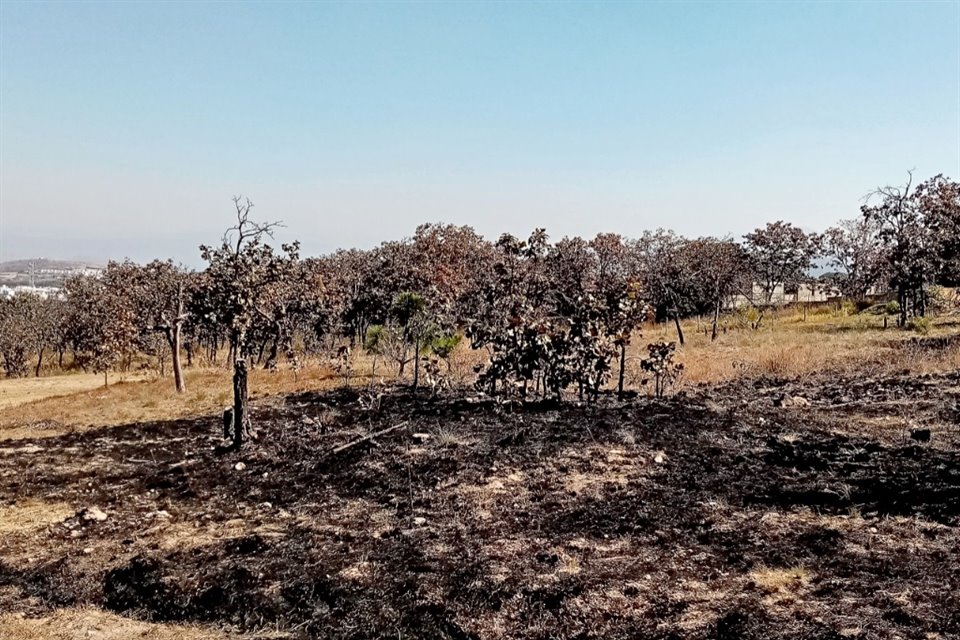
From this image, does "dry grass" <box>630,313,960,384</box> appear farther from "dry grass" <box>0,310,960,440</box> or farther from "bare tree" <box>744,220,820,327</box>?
"bare tree" <box>744,220,820,327</box>

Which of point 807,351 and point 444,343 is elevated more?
point 444,343

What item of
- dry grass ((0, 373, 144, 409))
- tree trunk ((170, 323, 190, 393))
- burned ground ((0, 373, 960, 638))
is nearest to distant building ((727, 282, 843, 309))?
burned ground ((0, 373, 960, 638))

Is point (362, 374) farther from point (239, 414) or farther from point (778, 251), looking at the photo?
point (778, 251)

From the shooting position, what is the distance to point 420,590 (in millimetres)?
5309

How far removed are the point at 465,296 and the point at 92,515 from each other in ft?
42.1

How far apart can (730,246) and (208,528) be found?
36480 mm

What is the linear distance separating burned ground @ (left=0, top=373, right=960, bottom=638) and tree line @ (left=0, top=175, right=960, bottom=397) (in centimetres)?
177

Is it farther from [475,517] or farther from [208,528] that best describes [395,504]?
[208,528]

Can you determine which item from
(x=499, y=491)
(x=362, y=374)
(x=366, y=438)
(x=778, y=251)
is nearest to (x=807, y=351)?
(x=362, y=374)

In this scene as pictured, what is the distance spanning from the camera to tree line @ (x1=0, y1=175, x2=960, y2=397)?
11.9 metres

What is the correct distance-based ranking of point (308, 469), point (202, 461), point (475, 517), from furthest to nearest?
point (202, 461) → point (308, 469) → point (475, 517)

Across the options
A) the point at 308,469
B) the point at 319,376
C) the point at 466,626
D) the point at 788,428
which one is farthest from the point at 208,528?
the point at 319,376

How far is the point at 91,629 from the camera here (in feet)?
16.2

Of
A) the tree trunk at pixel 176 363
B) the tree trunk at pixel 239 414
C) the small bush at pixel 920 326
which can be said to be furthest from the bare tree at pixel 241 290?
the small bush at pixel 920 326
